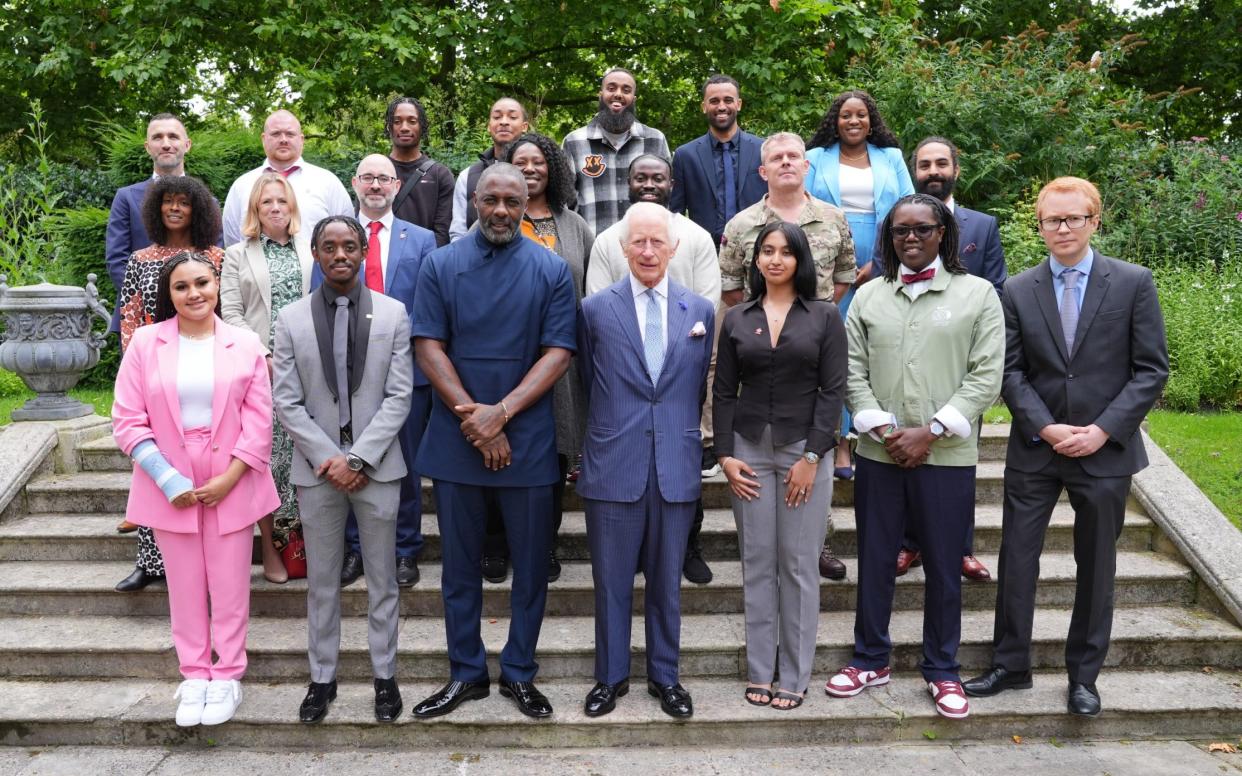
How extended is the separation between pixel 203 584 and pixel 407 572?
3.67 ft

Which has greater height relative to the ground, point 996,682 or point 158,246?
point 158,246

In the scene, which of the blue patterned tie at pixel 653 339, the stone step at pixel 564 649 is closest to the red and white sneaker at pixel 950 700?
the stone step at pixel 564 649

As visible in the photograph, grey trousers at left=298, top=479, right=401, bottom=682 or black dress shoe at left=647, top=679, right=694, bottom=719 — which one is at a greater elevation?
grey trousers at left=298, top=479, right=401, bottom=682

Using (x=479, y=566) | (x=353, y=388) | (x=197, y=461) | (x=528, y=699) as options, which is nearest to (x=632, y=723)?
(x=528, y=699)

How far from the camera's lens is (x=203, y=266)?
4.30 m

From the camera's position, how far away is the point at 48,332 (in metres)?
6.15

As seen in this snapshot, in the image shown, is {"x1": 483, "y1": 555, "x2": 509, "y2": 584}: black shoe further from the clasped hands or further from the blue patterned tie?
the blue patterned tie

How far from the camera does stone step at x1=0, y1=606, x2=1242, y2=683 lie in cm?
468

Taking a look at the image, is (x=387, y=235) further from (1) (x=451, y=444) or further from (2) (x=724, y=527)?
(2) (x=724, y=527)

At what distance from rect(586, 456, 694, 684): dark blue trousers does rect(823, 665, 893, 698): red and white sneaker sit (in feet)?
2.51

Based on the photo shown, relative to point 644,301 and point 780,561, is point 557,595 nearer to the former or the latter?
point 780,561

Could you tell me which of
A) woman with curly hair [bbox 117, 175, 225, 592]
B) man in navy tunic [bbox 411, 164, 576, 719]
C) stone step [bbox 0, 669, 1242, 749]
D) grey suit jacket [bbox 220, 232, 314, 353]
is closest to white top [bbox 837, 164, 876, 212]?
man in navy tunic [bbox 411, 164, 576, 719]

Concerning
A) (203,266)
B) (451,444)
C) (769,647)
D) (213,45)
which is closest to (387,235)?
(203,266)

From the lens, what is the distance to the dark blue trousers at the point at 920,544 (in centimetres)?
427
